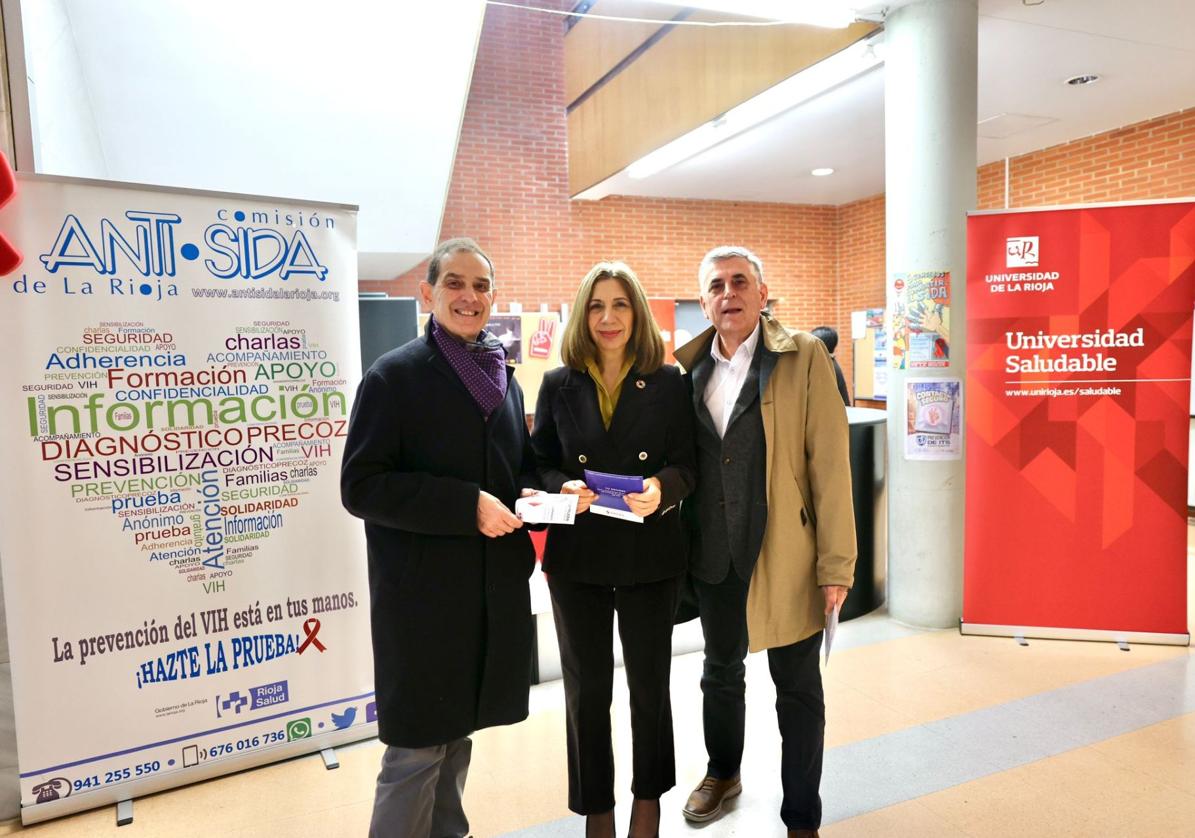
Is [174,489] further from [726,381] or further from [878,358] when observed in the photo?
[878,358]

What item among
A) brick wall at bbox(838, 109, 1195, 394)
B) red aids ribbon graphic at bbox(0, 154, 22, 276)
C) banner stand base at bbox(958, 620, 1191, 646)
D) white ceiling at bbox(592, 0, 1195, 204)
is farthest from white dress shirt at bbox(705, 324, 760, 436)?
brick wall at bbox(838, 109, 1195, 394)

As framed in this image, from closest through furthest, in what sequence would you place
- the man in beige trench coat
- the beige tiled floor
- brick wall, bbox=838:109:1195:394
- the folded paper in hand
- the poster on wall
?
1. the folded paper in hand
2. the man in beige trench coat
3. the beige tiled floor
4. brick wall, bbox=838:109:1195:394
5. the poster on wall

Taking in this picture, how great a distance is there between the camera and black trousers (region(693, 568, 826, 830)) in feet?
7.01

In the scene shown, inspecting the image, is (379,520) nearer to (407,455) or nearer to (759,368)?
(407,455)

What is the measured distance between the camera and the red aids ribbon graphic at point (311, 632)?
A: 2.83m

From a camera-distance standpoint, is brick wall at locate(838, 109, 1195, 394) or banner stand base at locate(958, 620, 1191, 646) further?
brick wall at locate(838, 109, 1195, 394)

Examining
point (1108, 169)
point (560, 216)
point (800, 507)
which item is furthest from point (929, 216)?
point (560, 216)

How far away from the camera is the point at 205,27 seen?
4598 mm

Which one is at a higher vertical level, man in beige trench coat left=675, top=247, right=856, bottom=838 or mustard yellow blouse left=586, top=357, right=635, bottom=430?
mustard yellow blouse left=586, top=357, right=635, bottom=430

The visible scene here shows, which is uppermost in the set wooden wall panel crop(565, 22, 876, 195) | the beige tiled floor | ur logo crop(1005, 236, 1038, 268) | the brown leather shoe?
wooden wall panel crop(565, 22, 876, 195)

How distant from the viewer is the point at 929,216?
13.0 ft

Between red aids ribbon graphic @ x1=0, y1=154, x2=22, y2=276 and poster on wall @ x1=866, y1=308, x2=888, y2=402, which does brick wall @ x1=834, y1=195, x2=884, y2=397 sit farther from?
red aids ribbon graphic @ x1=0, y1=154, x2=22, y2=276

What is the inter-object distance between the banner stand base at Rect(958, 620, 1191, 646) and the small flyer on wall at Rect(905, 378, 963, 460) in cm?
89

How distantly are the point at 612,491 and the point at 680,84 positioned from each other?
5.56 metres
